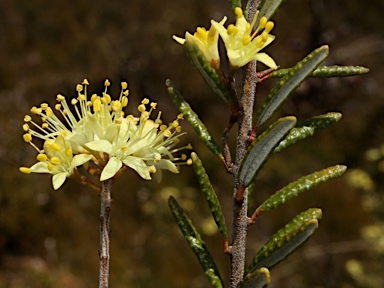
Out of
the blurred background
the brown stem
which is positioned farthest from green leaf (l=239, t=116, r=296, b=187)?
the blurred background

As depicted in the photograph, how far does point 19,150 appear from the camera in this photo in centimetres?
663

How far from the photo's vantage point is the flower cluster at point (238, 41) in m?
0.92

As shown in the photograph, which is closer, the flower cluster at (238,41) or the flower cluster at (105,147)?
the flower cluster at (238,41)

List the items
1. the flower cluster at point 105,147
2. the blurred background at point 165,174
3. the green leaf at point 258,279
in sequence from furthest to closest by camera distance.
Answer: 1. the blurred background at point 165,174
2. the flower cluster at point 105,147
3. the green leaf at point 258,279

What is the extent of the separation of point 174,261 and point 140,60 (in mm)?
3616

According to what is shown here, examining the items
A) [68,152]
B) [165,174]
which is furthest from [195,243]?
[165,174]

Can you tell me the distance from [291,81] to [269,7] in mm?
137

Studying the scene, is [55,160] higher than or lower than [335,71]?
higher

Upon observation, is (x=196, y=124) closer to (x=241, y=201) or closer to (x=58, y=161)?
(x=241, y=201)

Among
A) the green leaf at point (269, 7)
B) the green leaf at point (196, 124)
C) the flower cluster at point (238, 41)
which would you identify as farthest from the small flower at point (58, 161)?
the green leaf at point (269, 7)

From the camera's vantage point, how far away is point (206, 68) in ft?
3.02

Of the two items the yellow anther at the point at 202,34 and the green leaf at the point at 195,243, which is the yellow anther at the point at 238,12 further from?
the green leaf at the point at 195,243

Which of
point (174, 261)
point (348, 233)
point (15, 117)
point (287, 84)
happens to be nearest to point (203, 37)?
point (287, 84)

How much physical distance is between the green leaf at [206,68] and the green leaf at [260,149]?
9 centimetres
